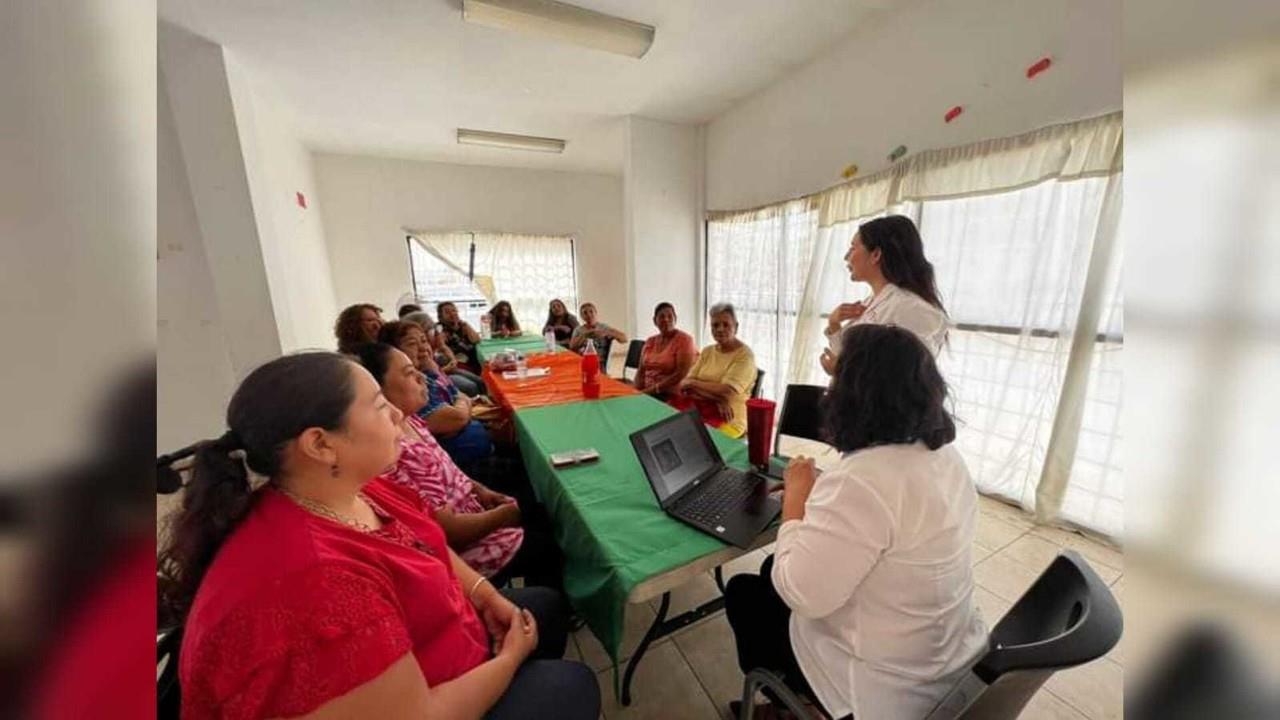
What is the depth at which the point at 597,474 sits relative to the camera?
4.67 feet

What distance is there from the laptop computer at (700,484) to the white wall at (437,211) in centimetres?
532

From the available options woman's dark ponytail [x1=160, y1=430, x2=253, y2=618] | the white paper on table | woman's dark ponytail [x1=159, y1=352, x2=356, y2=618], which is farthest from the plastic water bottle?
woman's dark ponytail [x1=160, y1=430, x2=253, y2=618]

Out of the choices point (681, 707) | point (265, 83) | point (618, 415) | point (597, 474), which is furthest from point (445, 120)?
point (681, 707)

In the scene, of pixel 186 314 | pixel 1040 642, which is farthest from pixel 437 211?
pixel 1040 642

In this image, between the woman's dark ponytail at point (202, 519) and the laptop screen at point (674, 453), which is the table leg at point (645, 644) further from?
the woman's dark ponytail at point (202, 519)

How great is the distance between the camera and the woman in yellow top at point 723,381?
8.45 feet

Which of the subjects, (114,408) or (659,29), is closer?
(114,408)

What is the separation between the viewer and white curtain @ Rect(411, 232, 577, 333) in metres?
5.81

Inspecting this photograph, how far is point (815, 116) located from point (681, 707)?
11.5 ft

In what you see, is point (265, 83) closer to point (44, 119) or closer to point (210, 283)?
point (210, 283)

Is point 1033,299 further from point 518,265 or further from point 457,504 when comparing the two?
point 518,265

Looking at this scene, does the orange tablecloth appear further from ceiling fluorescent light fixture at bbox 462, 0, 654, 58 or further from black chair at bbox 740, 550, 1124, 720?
ceiling fluorescent light fixture at bbox 462, 0, 654, 58

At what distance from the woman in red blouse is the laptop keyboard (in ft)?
1.47

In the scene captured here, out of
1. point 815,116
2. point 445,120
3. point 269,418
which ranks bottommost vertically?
point 269,418
